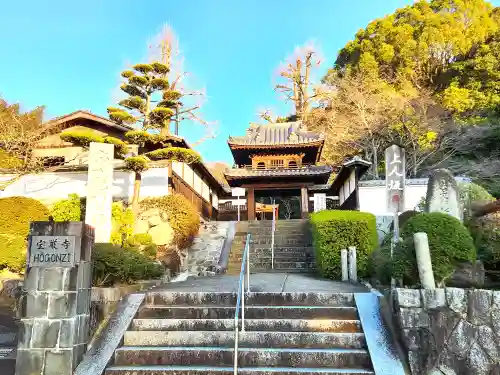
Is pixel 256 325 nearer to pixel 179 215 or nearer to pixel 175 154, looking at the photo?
pixel 179 215

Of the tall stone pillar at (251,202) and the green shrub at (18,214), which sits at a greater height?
the tall stone pillar at (251,202)

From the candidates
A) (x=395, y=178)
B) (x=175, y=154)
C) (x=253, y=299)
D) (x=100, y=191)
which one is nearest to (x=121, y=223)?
(x=100, y=191)

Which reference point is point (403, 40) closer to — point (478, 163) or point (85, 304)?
point (478, 163)

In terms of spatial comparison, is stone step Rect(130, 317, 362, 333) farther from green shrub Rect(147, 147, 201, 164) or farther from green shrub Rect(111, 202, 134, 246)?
green shrub Rect(147, 147, 201, 164)

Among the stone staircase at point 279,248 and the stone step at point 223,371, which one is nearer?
the stone step at point 223,371

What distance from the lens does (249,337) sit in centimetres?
540

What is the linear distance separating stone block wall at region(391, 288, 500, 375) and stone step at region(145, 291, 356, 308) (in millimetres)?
1400

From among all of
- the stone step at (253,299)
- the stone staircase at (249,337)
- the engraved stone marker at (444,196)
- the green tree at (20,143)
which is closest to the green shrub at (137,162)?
the green tree at (20,143)

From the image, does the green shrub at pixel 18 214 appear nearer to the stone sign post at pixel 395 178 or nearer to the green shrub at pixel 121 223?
the green shrub at pixel 121 223

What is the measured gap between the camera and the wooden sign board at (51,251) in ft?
16.4

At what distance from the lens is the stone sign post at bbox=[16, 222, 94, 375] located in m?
4.79

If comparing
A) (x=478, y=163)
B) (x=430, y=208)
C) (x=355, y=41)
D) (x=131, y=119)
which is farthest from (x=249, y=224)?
(x=355, y=41)

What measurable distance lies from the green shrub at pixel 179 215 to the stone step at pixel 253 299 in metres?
7.49

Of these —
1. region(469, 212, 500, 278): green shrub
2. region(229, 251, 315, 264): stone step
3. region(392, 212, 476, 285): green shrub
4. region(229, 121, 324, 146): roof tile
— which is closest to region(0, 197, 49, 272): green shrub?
region(229, 251, 315, 264): stone step
